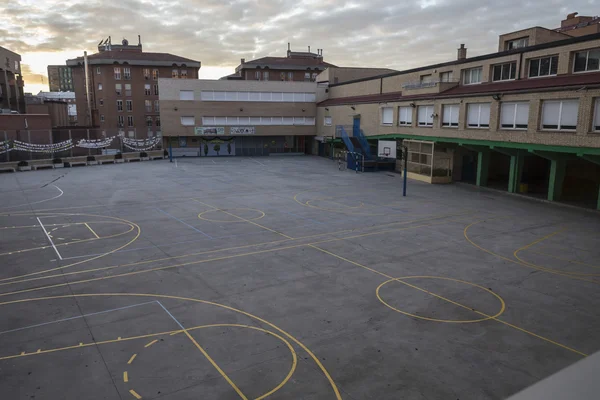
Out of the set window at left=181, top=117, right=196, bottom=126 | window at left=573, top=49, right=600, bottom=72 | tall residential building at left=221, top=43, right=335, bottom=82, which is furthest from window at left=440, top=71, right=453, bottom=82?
tall residential building at left=221, top=43, right=335, bottom=82

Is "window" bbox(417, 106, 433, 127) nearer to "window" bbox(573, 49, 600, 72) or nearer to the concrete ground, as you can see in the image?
"window" bbox(573, 49, 600, 72)

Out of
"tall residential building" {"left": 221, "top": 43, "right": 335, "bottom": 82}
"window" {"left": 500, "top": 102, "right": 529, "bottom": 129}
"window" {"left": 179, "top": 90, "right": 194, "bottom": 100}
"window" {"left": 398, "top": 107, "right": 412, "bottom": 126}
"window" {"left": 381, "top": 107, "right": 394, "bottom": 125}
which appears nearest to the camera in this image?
"window" {"left": 500, "top": 102, "right": 529, "bottom": 129}

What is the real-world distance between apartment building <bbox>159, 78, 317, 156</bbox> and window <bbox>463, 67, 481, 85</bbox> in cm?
2993

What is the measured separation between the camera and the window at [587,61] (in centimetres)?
2928

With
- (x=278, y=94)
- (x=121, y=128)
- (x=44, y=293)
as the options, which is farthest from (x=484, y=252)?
(x=121, y=128)

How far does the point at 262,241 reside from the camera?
2097 centimetres

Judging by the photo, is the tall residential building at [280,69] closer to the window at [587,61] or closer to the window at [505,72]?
the window at [505,72]

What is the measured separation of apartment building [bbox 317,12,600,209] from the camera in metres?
29.0

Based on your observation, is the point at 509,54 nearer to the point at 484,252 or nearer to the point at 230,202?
the point at 484,252

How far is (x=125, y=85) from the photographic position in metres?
88.2

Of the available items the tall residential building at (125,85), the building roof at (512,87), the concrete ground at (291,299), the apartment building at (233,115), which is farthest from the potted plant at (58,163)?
the building roof at (512,87)

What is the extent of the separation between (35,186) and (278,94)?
3837 cm

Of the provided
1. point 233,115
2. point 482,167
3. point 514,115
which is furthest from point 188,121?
point 514,115

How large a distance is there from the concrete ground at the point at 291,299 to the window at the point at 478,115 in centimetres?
954
